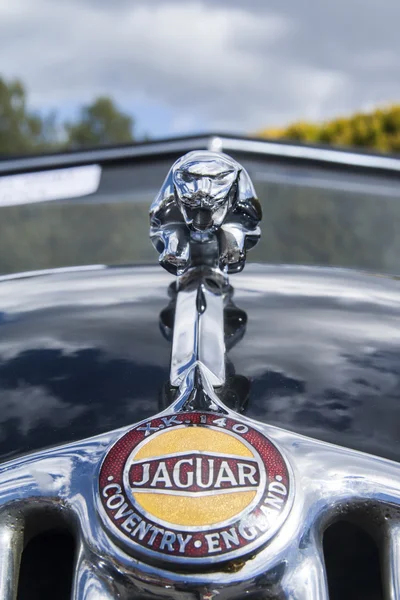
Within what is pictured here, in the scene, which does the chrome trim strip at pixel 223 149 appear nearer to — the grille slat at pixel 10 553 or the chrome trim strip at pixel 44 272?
the chrome trim strip at pixel 44 272

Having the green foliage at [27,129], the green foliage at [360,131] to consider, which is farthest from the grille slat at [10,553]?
the green foliage at [27,129]

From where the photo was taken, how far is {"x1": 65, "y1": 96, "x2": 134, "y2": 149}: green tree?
97.6 feet

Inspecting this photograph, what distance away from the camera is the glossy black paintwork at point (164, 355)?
4.10ft

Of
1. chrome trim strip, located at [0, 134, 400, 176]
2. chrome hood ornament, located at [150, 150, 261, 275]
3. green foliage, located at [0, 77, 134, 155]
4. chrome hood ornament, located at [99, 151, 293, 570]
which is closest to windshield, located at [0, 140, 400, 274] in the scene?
chrome trim strip, located at [0, 134, 400, 176]

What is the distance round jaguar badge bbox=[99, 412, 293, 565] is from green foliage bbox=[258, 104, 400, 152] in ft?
32.4

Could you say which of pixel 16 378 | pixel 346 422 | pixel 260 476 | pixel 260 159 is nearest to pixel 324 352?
pixel 346 422

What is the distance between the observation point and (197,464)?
1.07m

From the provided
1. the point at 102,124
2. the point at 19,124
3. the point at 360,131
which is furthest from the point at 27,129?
the point at 360,131

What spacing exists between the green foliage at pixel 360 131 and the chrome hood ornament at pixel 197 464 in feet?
31.1

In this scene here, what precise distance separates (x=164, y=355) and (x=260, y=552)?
52 centimetres

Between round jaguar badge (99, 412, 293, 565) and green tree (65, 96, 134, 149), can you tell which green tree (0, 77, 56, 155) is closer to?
green tree (65, 96, 134, 149)

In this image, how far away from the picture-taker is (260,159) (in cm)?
318

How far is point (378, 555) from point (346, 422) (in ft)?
0.79

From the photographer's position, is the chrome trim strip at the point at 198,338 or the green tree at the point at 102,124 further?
the green tree at the point at 102,124
